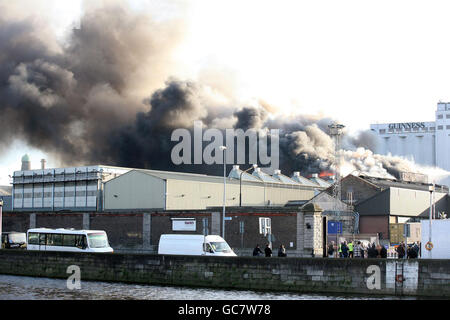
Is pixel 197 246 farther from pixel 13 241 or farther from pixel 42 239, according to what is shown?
pixel 13 241

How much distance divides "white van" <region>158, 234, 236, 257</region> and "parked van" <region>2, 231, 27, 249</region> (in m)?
21.4

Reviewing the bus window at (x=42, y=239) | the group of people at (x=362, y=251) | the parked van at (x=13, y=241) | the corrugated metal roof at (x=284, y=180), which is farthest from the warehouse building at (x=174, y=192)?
the group of people at (x=362, y=251)

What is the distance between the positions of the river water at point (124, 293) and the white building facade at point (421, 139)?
106m

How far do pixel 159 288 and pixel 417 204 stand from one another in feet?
175

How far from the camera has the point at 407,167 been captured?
404ft

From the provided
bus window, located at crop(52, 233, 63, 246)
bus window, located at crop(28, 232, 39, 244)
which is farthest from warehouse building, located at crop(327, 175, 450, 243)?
bus window, located at crop(28, 232, 39, 244)

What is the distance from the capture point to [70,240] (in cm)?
5056

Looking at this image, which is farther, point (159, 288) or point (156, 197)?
point (156, 197)

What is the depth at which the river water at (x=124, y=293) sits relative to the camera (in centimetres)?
3503

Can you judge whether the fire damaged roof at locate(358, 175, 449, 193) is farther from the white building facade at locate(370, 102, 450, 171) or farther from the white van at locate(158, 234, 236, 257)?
the white van at locate(158, 234, 236, 257)
